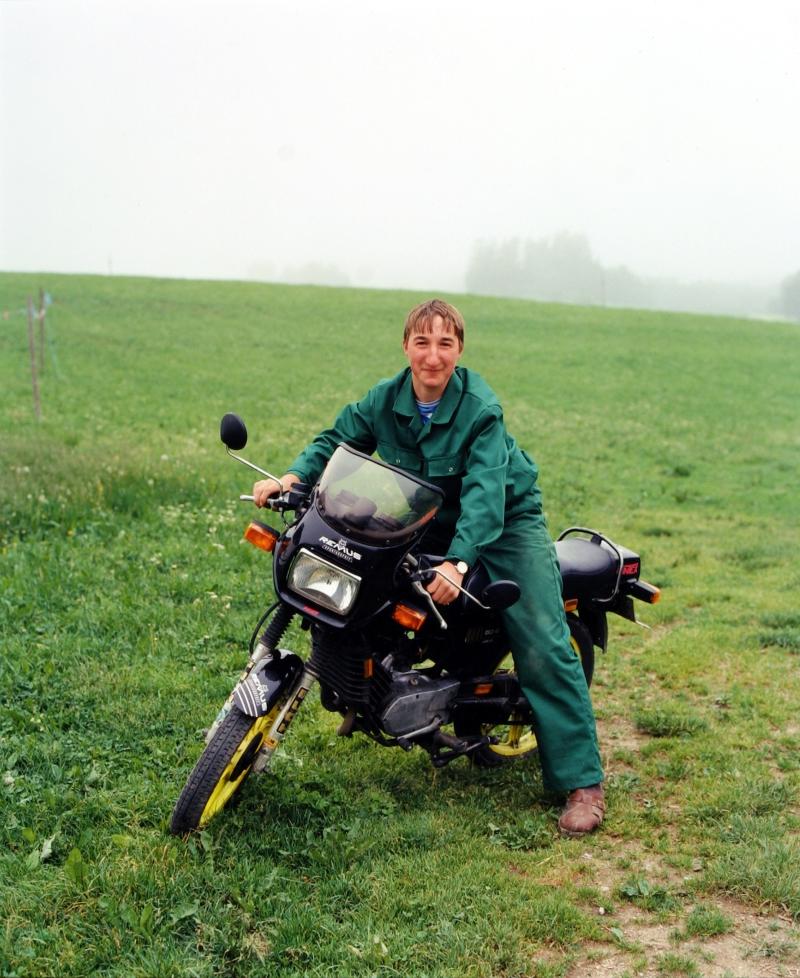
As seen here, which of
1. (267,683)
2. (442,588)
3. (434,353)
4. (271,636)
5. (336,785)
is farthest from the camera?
(336,785)

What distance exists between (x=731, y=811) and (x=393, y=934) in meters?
1.82

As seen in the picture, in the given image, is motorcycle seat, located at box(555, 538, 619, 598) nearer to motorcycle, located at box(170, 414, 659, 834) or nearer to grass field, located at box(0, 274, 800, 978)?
motorcycle, located at box(170, 414, 659, 834)

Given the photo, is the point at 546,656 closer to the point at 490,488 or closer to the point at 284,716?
the point at 490,488

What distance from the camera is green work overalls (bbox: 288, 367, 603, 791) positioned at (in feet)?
14.3

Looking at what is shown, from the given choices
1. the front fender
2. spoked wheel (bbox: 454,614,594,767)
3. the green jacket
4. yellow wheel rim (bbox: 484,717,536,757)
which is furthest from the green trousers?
the front fender

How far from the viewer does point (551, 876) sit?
407cm

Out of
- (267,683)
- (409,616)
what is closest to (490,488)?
(409,616)

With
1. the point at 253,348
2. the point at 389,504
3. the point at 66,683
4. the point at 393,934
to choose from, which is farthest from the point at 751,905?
the point at 253,348

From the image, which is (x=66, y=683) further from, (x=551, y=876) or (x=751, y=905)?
(x=751, y=905)

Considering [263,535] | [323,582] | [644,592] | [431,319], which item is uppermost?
[431,319]

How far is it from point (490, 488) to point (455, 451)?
257mm

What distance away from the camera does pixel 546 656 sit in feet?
14.9

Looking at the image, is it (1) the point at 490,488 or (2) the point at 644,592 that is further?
(2) the point at 644,592

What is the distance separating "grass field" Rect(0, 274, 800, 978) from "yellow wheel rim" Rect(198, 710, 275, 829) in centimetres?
9
